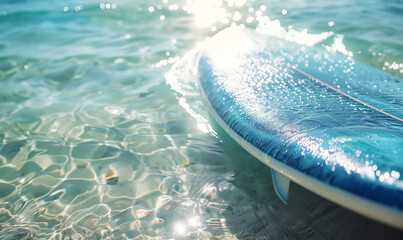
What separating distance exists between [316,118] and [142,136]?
1312mm

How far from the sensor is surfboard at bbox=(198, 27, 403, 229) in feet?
4.51

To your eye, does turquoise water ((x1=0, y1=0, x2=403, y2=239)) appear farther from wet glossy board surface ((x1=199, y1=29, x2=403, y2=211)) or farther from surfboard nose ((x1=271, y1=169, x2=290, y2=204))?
wet glossy board surface ((x1=199, y1=29, x2=403, y2=211))

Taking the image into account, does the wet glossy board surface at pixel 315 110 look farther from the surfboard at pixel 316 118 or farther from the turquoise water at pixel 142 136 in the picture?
the turquoise water at pixel 142 136

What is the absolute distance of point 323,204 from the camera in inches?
71.7

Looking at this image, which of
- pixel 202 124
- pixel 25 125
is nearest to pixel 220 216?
pixel 202 124

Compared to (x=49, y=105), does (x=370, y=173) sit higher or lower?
higher

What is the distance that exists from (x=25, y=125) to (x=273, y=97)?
2.03 m

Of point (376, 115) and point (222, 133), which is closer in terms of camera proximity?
point (376, 115)

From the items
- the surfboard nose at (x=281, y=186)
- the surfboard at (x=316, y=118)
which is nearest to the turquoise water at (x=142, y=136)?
the surfboard nose at (x=281, y=186)

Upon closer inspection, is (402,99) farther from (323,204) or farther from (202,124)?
(202,124)

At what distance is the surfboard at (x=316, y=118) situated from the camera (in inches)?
54.2

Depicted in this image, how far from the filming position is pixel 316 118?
180 cm

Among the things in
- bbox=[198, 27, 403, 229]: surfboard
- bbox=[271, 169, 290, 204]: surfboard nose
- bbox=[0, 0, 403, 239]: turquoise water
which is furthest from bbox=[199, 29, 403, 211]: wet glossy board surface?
bbox=[0, 0, 403, 239]: turquoise water

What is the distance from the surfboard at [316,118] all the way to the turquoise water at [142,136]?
0.25 metres
